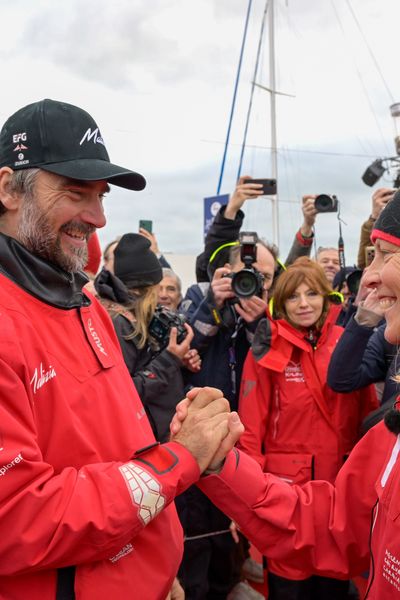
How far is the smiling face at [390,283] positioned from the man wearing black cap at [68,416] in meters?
0.57

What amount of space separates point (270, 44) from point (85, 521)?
16069 millimetres

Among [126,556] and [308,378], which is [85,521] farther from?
[308,378]

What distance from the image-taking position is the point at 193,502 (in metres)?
3.22

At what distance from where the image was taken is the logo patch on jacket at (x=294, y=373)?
9.82 feet

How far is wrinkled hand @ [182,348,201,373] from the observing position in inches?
125

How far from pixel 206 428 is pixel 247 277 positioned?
5.09ft

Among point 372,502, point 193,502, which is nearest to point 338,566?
point 372,502

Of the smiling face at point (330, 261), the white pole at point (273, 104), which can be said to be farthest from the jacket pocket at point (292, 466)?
the white pole at point (273, 104)

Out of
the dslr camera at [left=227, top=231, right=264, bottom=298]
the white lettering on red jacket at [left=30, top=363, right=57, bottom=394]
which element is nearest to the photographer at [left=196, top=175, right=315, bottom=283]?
the dslr camera at [left=227, top=231, right=264, bottom=298]

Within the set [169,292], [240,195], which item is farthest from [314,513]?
[169,292]

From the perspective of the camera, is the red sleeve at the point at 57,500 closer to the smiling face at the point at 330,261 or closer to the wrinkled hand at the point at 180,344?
the wrinkled hand at the point at 180,344

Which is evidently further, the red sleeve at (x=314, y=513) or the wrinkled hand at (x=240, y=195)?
the wrinkled hand at (x=240, y=195)

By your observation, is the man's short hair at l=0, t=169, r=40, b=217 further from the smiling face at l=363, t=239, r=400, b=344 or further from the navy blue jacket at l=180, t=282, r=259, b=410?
the navy blue jacket at l=180, t=282, r=259, b=410

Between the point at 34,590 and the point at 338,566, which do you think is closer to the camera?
the point at 34,590
